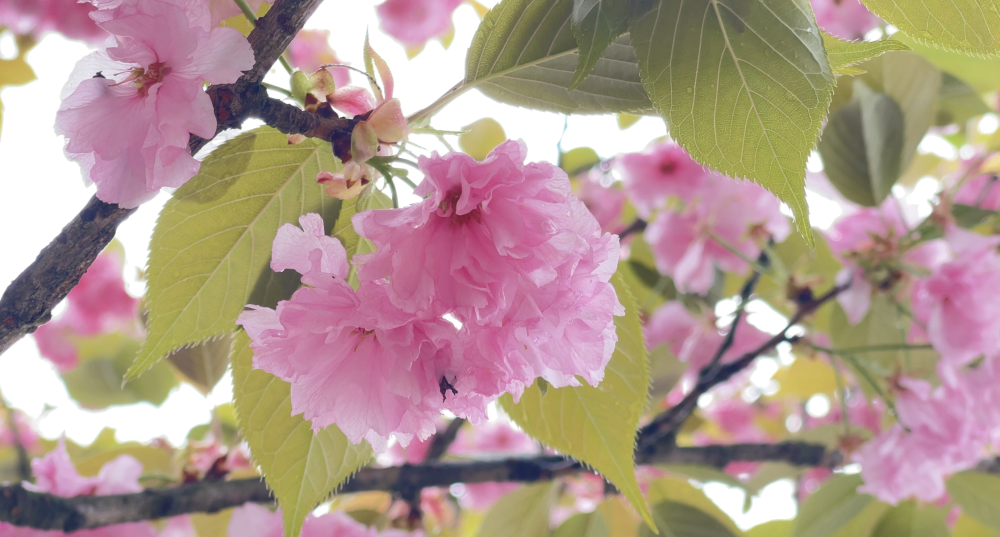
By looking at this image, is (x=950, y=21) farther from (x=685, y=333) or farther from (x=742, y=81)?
(x=685, y=333)

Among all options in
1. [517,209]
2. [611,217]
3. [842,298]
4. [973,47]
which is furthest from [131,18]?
[611,217]

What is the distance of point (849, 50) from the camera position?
14.7 inches

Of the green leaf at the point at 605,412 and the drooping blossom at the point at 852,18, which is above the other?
the drooping blossom at the point at 852,18

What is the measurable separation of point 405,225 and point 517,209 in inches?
2.5

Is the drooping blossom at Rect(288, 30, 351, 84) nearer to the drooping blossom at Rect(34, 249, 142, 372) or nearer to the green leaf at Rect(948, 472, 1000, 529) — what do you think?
the drooping blossom at Rect(34, 249, 142, 372)

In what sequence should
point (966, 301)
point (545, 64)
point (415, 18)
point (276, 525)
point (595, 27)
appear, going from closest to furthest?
point (595, 27) < point (545, 64) < point (276, 525) < point (966, 301) < point (415, 18)

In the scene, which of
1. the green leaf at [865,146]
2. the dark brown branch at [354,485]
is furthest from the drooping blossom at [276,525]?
the green leaf at [865,146]

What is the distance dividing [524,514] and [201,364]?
0.52 meters

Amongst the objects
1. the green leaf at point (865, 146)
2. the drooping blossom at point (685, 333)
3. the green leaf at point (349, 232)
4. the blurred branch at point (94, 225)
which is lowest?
the drooping blossom at point (685, 333)

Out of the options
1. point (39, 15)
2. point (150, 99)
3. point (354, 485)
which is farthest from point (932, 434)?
point (39, 15)

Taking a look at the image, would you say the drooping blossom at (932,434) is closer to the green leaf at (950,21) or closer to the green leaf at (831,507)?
the green leaf at (831,507)

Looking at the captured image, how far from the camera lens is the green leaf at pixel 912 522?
1.07 metres

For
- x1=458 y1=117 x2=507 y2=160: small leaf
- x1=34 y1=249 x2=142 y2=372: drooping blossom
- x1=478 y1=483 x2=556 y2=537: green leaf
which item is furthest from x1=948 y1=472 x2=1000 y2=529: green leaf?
x1=34 y1=249 x2=142 y2=372: drooping blossom

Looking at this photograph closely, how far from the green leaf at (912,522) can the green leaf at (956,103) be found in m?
0.69
